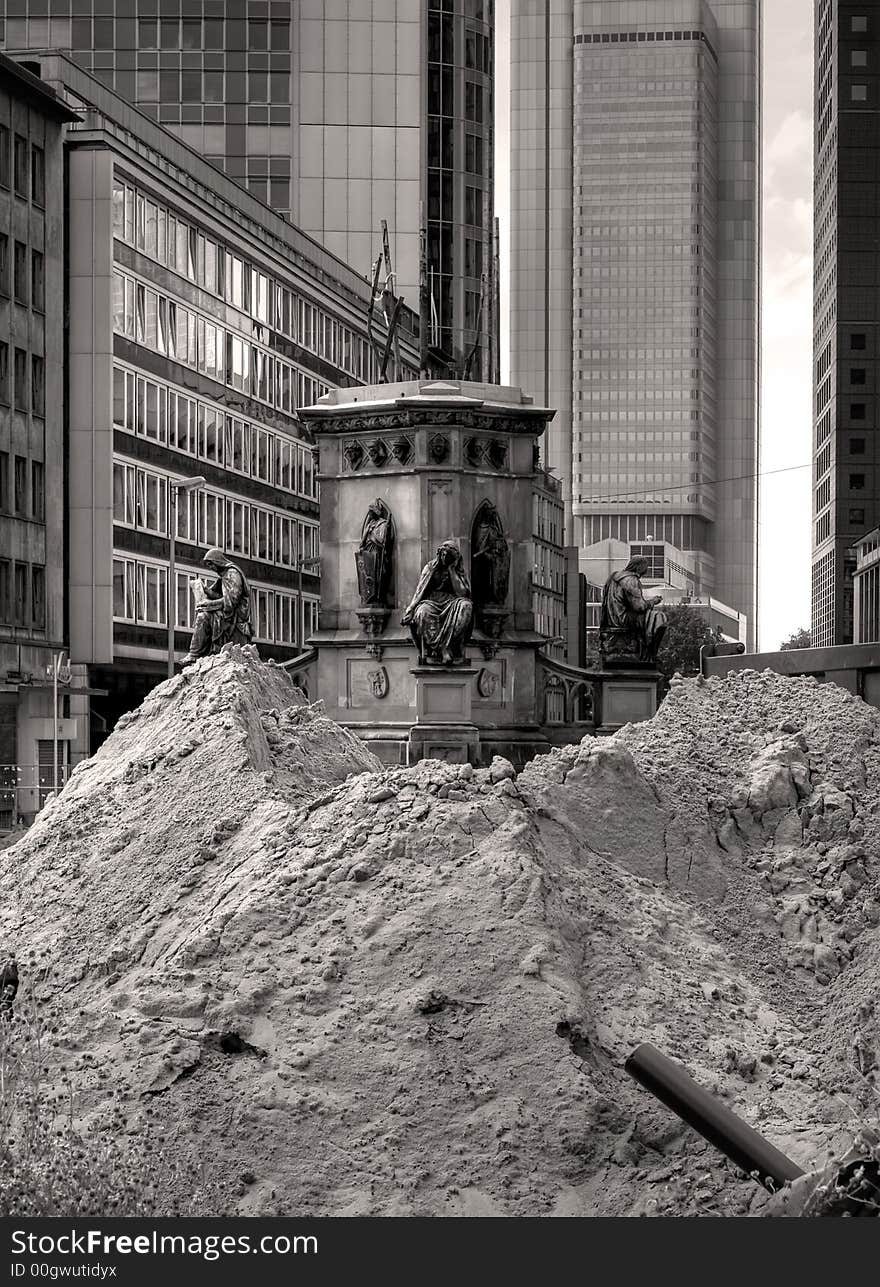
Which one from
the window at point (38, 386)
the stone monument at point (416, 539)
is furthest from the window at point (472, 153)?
the stone monument at point (416, 539)

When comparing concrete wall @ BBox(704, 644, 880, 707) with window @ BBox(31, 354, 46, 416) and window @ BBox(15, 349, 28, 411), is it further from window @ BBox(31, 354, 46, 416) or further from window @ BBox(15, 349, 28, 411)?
window @ BBox(31, 354, 46, 416)

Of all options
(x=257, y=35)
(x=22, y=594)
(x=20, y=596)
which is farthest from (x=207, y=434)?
(x=257, y=35)

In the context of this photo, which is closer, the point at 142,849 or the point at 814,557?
the point at 142,849

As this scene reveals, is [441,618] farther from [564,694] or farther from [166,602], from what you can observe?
[166,602]

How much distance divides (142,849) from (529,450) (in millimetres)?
20197

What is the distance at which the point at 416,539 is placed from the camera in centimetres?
2859

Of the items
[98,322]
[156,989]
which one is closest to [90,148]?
[98,322]

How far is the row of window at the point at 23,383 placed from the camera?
5103cm

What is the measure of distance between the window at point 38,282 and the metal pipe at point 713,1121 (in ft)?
159

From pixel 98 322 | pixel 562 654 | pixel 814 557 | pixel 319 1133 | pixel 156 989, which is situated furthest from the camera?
pixel 814 557

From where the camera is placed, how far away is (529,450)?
29.4 metres

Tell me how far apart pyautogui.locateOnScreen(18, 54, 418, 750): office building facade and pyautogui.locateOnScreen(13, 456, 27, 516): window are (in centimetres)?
252

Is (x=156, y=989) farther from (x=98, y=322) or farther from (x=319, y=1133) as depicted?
(x=98, y=322)

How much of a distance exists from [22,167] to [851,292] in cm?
12457
